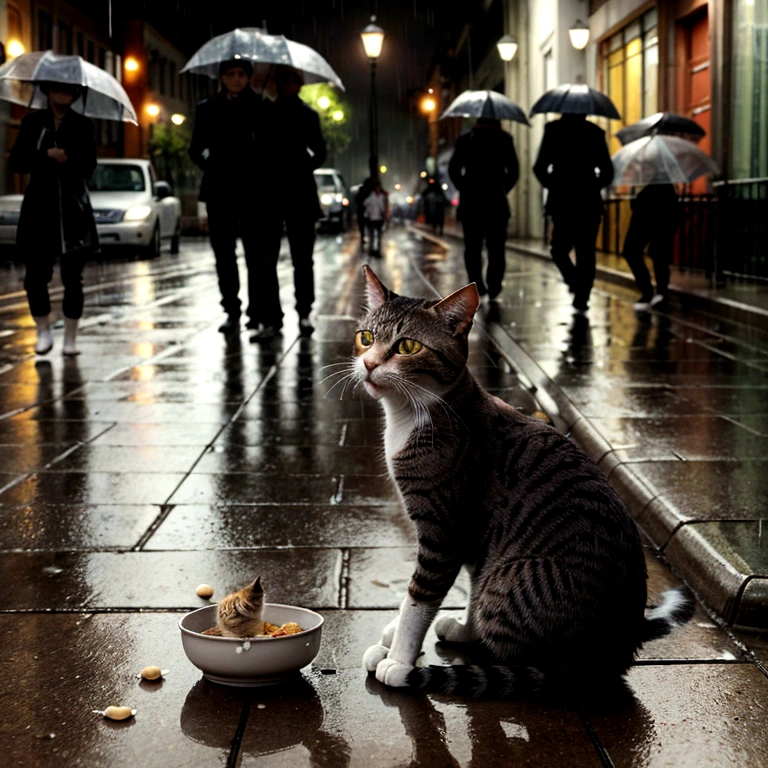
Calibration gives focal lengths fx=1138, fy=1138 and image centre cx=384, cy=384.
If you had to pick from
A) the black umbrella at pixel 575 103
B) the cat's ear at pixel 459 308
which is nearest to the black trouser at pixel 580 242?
the black umbrella at pixel 575 103

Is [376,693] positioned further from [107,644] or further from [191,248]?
[191,248]

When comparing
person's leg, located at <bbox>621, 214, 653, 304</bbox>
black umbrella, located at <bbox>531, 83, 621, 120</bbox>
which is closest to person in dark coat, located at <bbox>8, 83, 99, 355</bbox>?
black umbrella, located at <bbox>531, 83, 621, 120</bbox>

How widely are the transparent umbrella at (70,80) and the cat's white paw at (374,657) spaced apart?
6.67 metres

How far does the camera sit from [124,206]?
2333 cm

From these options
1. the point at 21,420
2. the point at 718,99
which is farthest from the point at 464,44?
the point at 21,420

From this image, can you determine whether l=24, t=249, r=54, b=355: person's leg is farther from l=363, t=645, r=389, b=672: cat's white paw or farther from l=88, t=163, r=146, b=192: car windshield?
l=88, t=163, r=146, b=192: car windshield

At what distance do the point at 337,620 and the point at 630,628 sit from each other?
1011 mm

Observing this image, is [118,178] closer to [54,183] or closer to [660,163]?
[660,163]

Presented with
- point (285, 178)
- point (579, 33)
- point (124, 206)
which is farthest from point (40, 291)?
point (579, 33)

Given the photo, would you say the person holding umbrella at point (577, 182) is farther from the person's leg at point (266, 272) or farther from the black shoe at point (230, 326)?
the black shoe at point (230, 326)

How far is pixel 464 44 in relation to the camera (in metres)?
65.6

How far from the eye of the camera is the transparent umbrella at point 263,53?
1048 centimetres

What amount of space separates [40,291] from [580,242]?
18.3 ft

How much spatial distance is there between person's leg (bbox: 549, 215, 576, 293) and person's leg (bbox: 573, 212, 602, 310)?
0.28 ft
